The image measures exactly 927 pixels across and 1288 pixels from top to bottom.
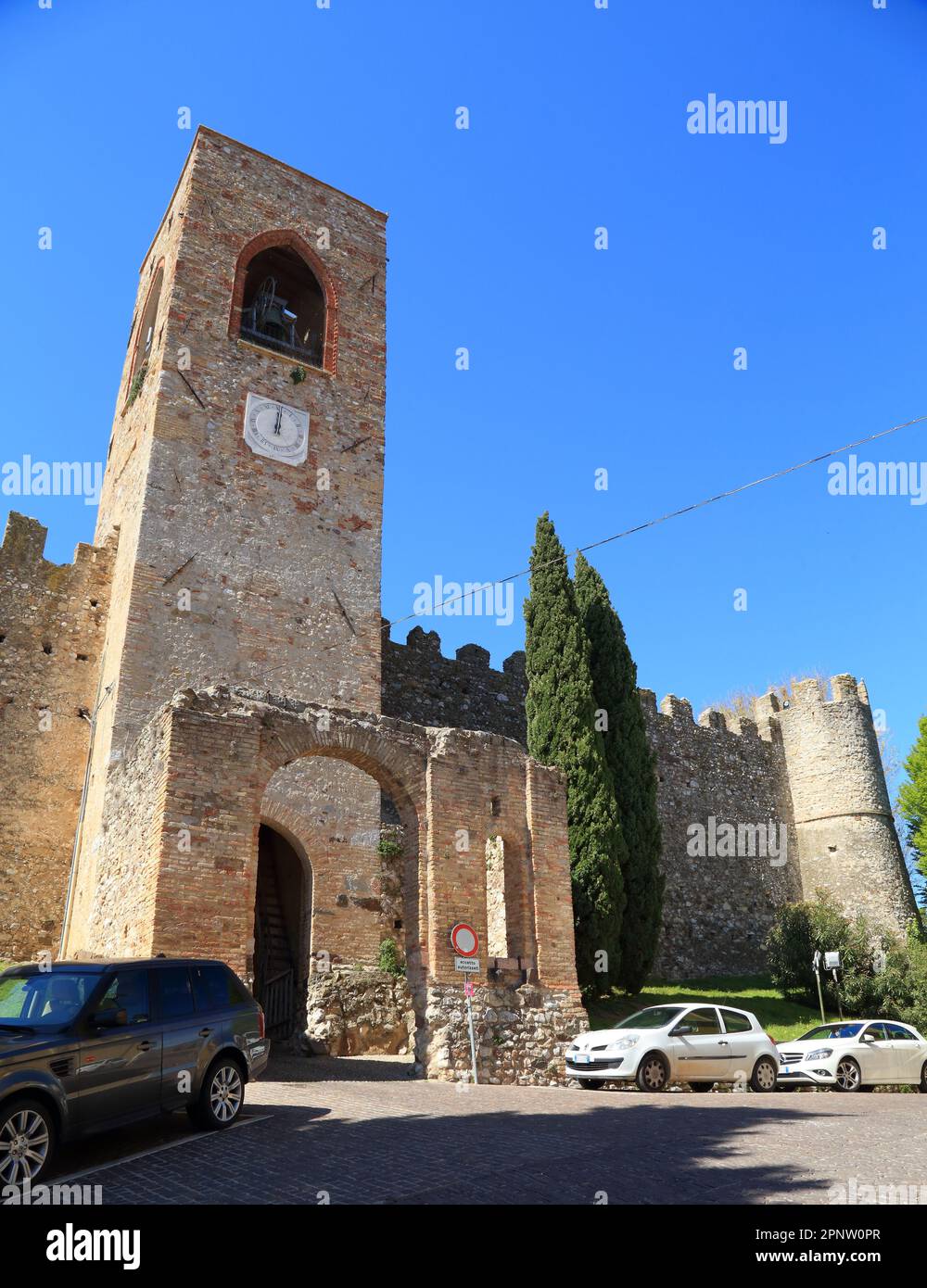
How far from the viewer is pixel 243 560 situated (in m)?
18.7

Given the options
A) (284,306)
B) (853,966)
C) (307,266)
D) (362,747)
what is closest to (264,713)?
(362,747)

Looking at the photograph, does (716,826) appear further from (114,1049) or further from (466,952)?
(114,1049)

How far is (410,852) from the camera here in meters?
14.1

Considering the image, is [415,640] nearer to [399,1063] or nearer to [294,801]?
[294,801]

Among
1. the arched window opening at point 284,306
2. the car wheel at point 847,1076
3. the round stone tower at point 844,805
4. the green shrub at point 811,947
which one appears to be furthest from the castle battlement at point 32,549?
the round stone tower at point 844,805

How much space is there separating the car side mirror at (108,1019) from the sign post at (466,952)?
20.6 feet

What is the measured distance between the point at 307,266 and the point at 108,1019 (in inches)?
769

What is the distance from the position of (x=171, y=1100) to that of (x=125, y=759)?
8.56 m

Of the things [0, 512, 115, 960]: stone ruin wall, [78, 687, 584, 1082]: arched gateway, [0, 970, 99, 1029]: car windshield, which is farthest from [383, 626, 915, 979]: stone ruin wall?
[0, 970, 99, 1029]: car windshield

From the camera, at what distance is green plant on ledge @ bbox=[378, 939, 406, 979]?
1664 centimetres

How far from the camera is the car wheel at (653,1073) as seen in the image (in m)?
12.7

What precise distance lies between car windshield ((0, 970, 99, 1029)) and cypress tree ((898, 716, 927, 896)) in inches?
1214

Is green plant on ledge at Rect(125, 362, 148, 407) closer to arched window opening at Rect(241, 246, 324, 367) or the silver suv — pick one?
arched window opening at Rect(241, 246, 324, 367)

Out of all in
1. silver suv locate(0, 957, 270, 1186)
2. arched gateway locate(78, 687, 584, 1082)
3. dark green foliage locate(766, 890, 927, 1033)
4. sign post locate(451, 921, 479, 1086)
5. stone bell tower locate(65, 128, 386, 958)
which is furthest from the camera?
dark green foliage locate(766, 890, 927, 1033)
